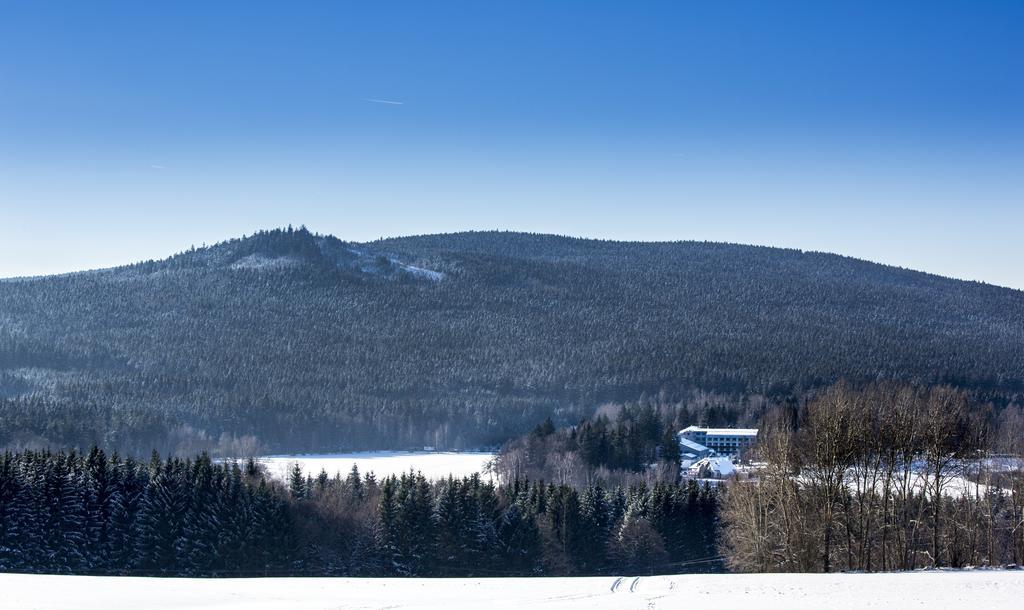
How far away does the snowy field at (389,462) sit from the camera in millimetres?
104750

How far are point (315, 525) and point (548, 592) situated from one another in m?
30.3

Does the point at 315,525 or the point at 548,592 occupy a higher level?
the point at 548,592

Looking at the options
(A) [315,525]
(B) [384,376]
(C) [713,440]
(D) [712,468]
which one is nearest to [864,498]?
(A) [315,525]

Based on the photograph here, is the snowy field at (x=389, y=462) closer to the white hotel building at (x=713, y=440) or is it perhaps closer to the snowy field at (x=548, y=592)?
the white hotel building at (x=713, y=440)

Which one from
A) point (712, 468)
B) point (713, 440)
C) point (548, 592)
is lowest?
point (712, 468)

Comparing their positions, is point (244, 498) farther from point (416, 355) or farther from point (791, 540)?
point (416, 355)

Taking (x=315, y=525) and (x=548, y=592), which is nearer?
(x=548, y=592)

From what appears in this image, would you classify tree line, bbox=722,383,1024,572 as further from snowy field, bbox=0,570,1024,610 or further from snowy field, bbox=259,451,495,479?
snowy field, bbox=259,451,495,479

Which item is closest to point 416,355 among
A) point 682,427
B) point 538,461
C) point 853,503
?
point 682,427

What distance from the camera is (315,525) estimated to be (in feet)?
208

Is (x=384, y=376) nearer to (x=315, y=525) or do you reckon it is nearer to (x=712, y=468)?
(x=712, y=468)

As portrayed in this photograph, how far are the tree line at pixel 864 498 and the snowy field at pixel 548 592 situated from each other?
6871 millimetres

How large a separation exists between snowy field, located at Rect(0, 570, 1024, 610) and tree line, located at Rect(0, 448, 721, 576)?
19.4 metres

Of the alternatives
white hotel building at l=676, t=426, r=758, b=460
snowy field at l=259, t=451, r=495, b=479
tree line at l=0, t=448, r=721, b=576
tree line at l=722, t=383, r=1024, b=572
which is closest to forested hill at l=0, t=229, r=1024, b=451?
snowy field at l=259, t=451, r=495, b=479
